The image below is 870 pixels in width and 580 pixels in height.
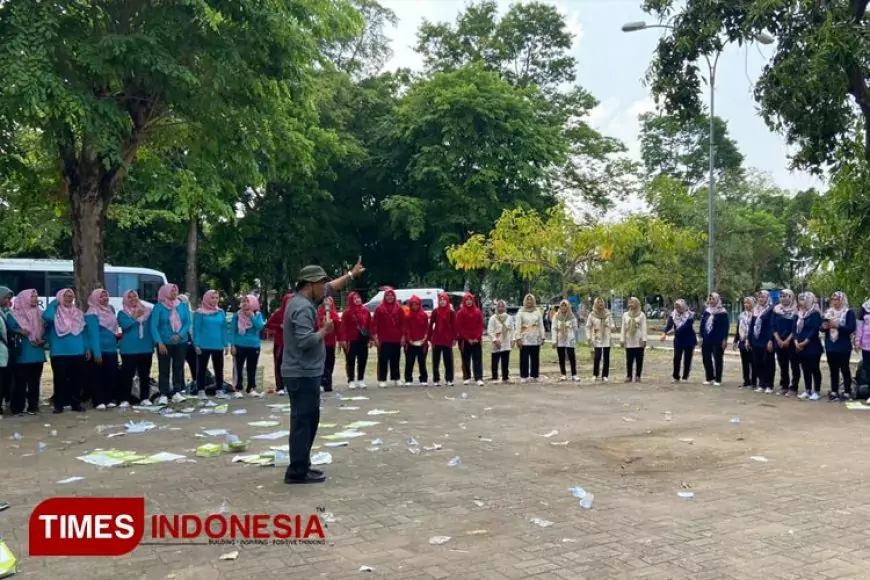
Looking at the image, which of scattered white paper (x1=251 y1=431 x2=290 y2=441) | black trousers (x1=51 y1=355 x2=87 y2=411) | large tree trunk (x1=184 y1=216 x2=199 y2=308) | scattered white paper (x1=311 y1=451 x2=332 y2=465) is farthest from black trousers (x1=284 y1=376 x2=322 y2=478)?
large tree trunk (x1=184 y1=216 x2=199 y2=308)

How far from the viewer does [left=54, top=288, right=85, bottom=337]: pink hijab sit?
10.8m

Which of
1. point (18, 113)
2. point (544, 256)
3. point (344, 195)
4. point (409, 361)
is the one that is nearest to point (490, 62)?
point (344, 195)

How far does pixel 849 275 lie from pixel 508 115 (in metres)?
20.0

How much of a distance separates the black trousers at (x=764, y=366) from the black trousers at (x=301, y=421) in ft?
32.0

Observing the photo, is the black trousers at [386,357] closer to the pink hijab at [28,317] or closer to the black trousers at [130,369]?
the black trousers at [130,369]

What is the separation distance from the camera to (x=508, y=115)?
105ft

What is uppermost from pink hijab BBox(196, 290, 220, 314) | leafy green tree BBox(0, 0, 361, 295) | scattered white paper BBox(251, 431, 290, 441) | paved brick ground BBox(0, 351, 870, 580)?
leafy green tree BBox(0, 0, 361, 295)

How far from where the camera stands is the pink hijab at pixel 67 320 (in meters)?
10.8

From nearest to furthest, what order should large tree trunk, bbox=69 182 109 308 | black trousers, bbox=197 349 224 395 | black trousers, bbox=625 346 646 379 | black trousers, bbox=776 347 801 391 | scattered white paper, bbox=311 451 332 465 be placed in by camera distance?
scattered white paper, bbox=311 451 332 465 → large tree trunk, bbox=69 182 109 308 → black trousers, bbox=197 349 224 395 → black trousers, bbox=776 347 801 391 → black trousers, bbox=625 346 646 379

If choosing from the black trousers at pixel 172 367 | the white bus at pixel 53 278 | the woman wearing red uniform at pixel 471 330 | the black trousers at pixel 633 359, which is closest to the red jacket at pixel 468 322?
the woman wearing red uniform at pixel 471 330

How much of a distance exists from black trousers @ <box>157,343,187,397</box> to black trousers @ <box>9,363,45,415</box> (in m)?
1.73

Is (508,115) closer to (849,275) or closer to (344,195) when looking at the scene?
(344,195)

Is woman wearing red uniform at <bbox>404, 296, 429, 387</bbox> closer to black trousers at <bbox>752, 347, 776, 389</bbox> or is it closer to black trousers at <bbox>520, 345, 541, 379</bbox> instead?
black trousers at <bbox>520, 345, 541, 379</bbox>

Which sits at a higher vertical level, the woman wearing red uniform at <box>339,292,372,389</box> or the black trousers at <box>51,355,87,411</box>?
the woman wearing red uniform at <box>339,292,372,389</box>
